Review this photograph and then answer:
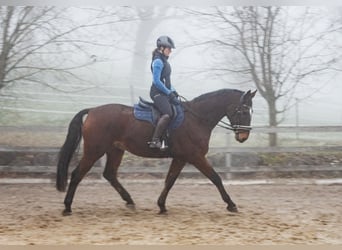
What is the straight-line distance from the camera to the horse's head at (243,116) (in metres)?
3.48

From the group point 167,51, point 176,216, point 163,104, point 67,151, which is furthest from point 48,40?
point 176,216

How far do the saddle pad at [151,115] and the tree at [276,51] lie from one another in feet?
2.34

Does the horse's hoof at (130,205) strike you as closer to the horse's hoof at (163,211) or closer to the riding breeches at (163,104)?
the horse's hoof at (163,211)

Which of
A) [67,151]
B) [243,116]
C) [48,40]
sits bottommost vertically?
[67,151]

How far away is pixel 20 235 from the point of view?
304 cm

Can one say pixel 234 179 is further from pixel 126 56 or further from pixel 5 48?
pixel 5 48

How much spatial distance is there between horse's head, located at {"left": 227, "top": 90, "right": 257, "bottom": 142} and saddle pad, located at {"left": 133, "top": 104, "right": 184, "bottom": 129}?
18.6 inches

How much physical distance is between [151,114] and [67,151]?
0.79 m

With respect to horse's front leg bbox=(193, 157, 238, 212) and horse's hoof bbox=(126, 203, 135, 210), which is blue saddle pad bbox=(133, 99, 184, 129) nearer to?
horse's front leg bbox=(193, 157, 238, 212)

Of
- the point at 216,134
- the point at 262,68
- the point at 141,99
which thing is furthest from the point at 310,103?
the point at 141,99

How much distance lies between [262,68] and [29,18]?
7.61ft

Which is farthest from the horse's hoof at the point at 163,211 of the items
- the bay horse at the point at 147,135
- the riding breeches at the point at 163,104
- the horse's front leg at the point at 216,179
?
the riding breeches at the point at 163,104

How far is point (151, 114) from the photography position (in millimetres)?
3588

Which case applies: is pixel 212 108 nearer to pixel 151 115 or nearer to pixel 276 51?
pixel 151 115
